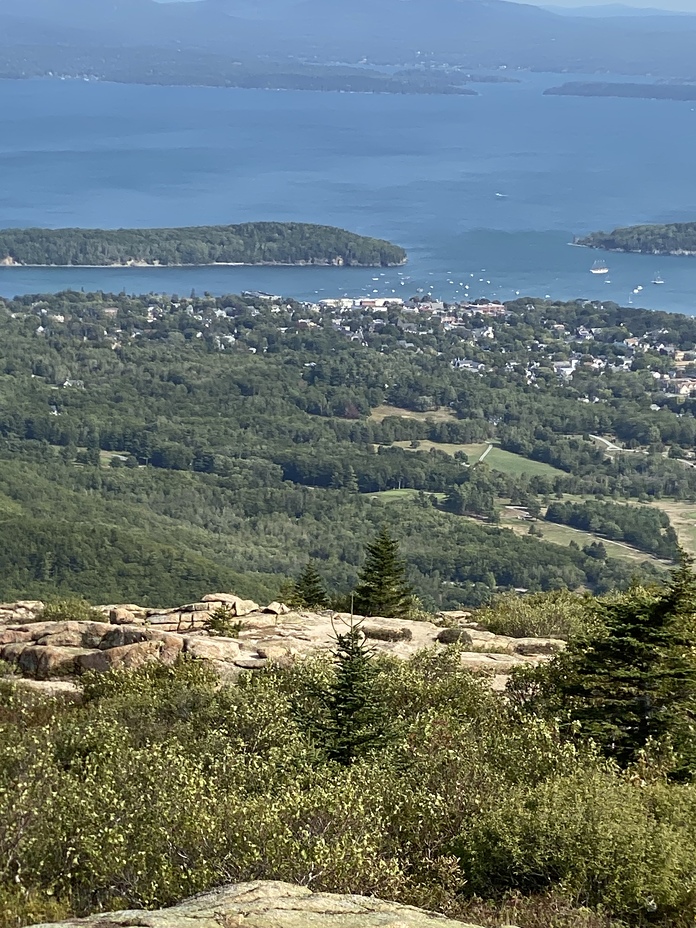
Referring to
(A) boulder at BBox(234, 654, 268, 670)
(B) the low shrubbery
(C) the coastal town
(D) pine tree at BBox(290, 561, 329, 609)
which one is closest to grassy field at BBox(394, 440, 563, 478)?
(C) the coastal town

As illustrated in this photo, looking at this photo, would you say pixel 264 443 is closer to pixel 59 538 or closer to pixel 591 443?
pixel 591 443

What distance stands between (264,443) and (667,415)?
2584 cm

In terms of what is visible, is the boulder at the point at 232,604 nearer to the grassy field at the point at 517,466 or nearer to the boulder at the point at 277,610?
the boulder at the point at 277,610

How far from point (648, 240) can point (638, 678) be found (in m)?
133

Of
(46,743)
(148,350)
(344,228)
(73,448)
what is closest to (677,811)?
(46,743)

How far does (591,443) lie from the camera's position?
82562 millimetres

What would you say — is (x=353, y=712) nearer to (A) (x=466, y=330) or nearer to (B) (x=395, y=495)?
(B) (x=395, y=495)

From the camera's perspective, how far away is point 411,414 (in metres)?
90.2

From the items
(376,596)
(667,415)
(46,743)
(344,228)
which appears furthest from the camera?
(344,228)

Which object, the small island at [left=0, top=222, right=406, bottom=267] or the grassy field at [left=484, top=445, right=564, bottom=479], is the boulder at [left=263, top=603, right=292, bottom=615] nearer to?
the grassy field at [left=484, top=445, right=564, bottom=479]

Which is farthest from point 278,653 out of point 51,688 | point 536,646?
point 536,646

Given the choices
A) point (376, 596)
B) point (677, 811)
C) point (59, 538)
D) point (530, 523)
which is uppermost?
point (677, 811)

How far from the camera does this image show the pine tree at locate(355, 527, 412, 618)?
2470cm

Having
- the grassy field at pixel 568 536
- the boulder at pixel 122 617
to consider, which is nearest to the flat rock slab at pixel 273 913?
the boulder at pixel 122 617
